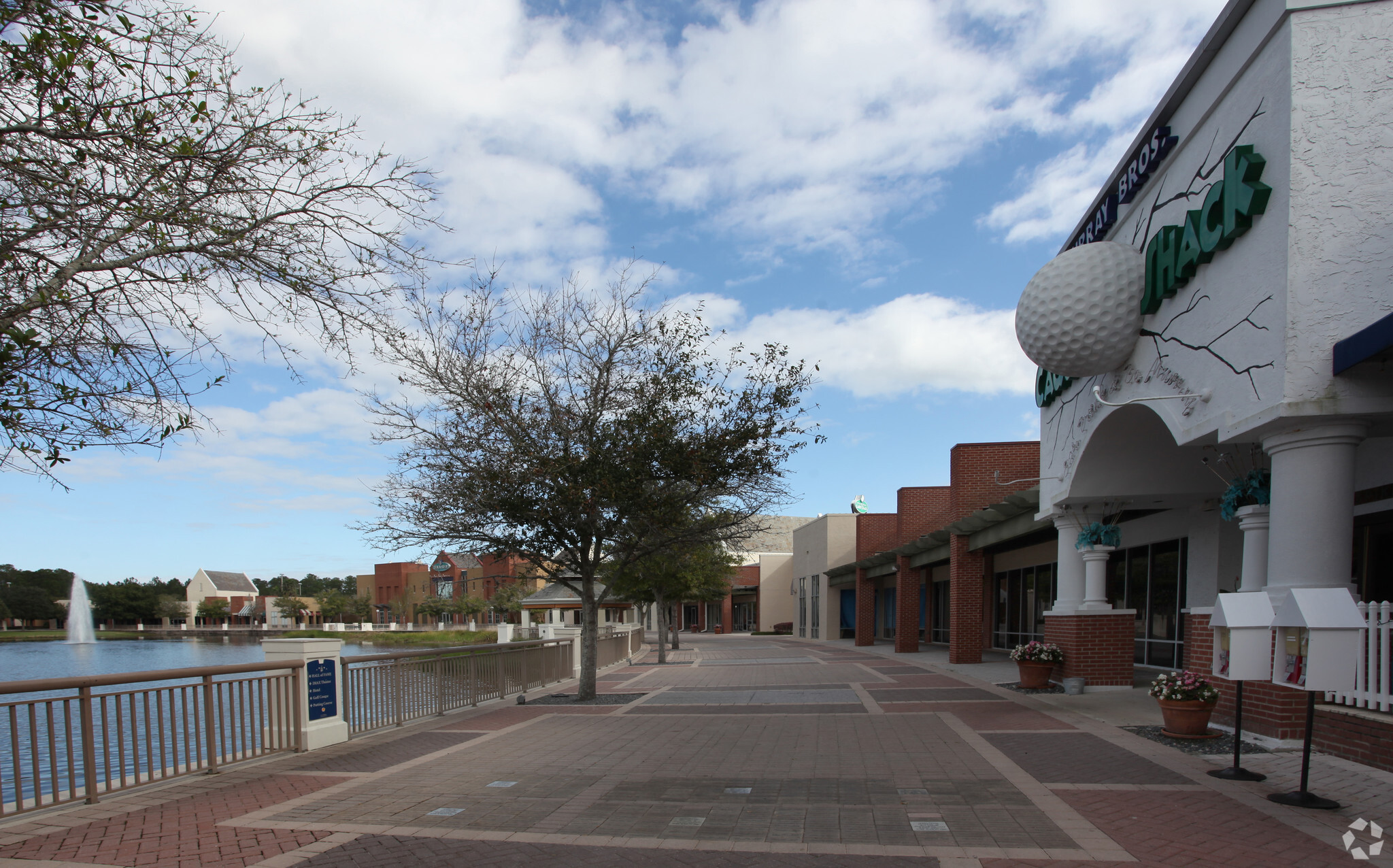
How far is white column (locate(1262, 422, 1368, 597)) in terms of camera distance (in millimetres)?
7535

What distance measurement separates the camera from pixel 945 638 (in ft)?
110

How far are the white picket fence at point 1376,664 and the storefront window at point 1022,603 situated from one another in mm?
15637

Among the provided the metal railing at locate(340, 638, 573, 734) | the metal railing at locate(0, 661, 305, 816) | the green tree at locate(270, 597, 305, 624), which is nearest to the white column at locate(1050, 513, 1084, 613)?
the metal railing at locate(340, 638, 573, 734)

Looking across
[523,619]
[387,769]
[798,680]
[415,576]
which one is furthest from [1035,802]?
[415,576]

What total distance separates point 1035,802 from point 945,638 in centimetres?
2838

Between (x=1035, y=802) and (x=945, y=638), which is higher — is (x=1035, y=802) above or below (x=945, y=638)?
above

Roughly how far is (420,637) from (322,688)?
53473 millimetres

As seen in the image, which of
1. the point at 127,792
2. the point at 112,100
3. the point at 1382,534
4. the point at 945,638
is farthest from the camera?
the point at 945,638

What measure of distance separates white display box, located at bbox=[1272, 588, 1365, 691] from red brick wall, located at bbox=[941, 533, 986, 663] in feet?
51.6

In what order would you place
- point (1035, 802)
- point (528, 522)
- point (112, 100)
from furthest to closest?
point (528, 522), point (1035, 802), point (112, 100)

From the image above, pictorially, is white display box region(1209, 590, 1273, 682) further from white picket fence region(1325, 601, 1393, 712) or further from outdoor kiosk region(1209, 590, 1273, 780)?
white picket fence region(1325, 601, 1393, 712)

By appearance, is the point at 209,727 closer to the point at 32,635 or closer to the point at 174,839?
the point at 174,839

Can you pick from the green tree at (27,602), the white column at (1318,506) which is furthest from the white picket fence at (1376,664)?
the green tree at (27,602)

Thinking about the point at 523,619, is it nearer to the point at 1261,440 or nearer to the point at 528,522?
the point at 528,522
